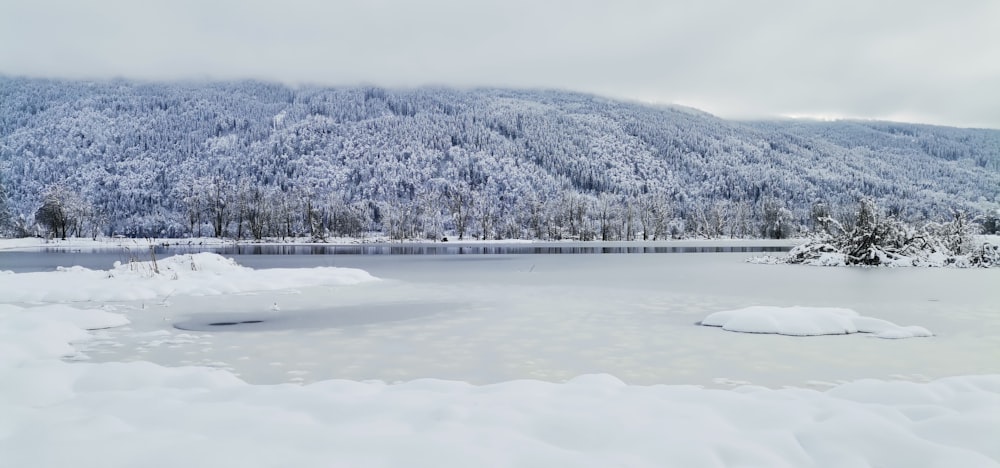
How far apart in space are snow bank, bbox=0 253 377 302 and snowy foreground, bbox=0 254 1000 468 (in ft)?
36.6

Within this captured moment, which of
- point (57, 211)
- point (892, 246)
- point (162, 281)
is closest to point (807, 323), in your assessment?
point (162, 281)

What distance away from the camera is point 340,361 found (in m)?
8.84

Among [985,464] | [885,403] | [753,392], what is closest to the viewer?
[985,464]

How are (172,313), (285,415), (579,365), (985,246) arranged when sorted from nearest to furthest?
(285,415)
(579,365)
(172,313)
(985,246)

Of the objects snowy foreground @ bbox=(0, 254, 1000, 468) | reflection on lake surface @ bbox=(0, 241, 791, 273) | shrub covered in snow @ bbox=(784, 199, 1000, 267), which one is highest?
shrub covered in snow @ bbox=(784, 199, 1000, 267)

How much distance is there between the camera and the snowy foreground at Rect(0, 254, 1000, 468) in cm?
414

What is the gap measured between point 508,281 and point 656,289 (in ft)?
20.5

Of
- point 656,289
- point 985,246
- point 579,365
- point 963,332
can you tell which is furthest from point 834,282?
point 579,365

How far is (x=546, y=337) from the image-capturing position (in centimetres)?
1095

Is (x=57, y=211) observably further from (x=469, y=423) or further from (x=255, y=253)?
(x=469, y=423)

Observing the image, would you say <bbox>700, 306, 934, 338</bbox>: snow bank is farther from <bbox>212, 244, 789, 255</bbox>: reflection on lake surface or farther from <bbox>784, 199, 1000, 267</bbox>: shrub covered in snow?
<bbox>212, 244, 789, 255</bbox>: reflection on lake surface

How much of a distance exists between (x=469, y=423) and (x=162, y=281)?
712 inches

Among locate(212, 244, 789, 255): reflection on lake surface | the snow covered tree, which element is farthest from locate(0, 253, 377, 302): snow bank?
the snow covered tree

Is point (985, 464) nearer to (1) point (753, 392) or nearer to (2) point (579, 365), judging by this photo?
(1) point (753, 392)
